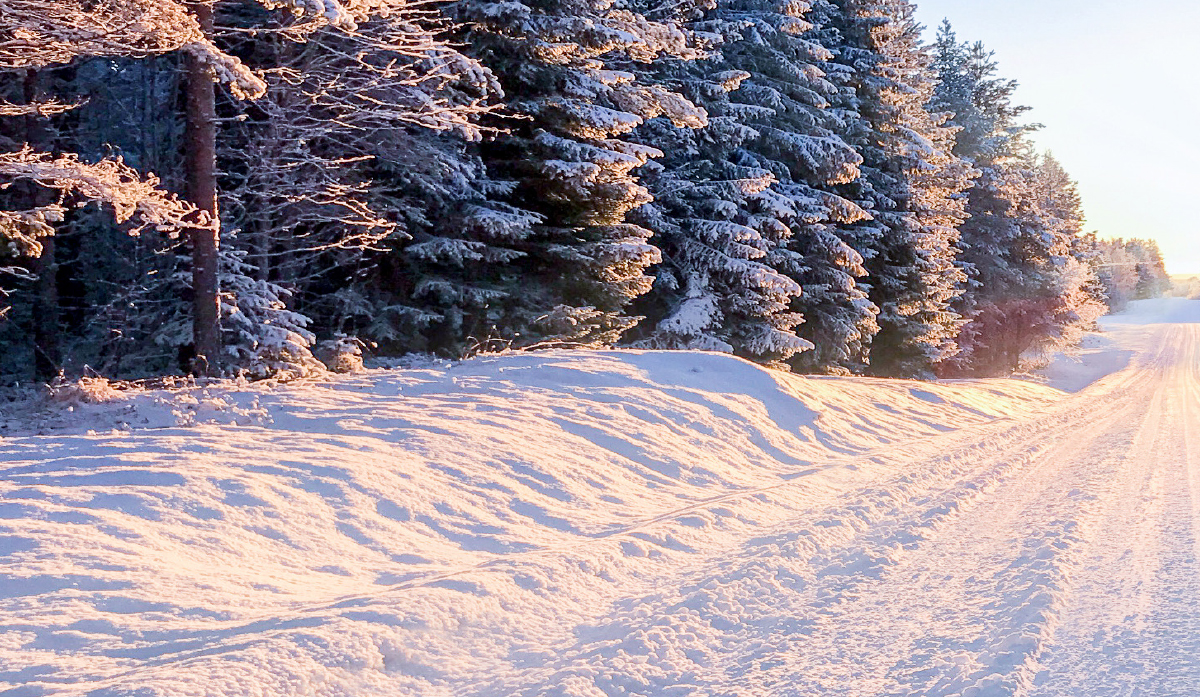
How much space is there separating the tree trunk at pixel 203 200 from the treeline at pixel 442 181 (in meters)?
0.03

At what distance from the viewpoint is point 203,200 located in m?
9.38

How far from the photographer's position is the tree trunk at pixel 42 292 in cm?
1356

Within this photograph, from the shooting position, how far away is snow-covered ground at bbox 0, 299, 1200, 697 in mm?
3822

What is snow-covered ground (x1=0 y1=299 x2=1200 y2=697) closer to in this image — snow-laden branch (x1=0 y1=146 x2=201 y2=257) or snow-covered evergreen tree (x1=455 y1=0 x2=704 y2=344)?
snow-laden branch (x1=0 y1=146 x2=201 y2=257)

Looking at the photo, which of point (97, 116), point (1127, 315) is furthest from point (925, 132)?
point (1127, 315)

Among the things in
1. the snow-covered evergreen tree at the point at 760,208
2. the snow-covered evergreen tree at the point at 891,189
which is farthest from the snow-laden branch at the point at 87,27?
the snow-covered evergreen tree at the point at 891,189

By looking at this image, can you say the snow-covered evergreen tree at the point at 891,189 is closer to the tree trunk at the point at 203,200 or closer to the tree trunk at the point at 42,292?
the tree trunk at the point at 203,200

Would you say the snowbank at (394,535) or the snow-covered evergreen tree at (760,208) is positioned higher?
the snow-covered evergreen tree at (760,208)

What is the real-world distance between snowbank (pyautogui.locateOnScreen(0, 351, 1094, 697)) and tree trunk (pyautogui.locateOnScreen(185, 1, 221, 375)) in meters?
1.73

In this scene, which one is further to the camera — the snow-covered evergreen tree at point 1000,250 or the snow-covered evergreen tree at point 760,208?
the snow-covered evergreen tree at point 1000,250

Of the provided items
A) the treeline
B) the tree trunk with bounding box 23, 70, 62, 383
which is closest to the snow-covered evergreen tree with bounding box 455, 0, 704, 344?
the treeline

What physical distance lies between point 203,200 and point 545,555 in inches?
250

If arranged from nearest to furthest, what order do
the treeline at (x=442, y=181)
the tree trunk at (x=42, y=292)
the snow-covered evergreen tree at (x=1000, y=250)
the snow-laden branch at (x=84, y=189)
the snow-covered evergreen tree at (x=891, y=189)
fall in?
the snow-laden branch at (x=84, y=189)
the treeline at (x=442, y=181)
the tree trunk at (x=42, y=292)
the snow-covered evergreen tree at (x=891, y=189)
the snow-covered evergreen tree at (x=1000, y=250)

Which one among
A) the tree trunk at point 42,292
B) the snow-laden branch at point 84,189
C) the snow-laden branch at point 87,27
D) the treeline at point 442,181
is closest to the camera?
the snow-laden branch at point 84,189
